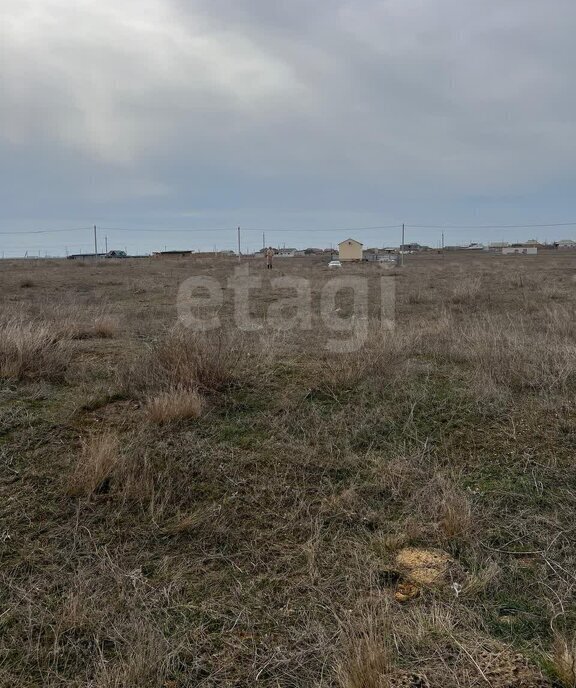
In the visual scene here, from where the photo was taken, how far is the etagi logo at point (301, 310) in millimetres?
7750

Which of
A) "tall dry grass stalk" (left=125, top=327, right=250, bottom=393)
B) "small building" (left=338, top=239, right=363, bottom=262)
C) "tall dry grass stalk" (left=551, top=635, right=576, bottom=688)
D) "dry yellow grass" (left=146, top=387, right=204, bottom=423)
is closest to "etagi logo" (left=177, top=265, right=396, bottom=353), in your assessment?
"tall dry grass stalk" (left=125, top=327, right=250, bottom=393)

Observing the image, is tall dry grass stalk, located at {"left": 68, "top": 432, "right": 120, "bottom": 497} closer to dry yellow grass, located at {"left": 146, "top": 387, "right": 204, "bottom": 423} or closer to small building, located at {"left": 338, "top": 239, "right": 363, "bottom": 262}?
dry yellow grass, located at {"left": 146, "top": 387, "right": 204, "bottom": 423}

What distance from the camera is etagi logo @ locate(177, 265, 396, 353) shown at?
775 cm

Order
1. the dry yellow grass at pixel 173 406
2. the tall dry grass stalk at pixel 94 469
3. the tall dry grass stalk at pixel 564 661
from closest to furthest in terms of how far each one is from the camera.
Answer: the tall dry grass stalk at pixel 564 661
the tall dry grass stalk at pixel 94 469
the dry yellow grass at pixel 173 406

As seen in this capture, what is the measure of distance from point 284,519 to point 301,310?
8.32m

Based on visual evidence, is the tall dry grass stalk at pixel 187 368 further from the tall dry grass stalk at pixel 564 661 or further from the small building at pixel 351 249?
the small building at pixel 351 249

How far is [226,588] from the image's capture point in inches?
87.7

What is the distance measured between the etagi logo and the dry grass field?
1.86 meters

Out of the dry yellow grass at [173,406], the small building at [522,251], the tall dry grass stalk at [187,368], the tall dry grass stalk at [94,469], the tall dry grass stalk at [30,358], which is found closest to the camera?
the tall dry grass stalk at [94,469]

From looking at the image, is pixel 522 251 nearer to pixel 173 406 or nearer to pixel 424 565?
pixel 173 406

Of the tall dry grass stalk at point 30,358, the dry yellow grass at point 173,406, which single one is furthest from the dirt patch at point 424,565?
the tall dry grass stalk at point 30,358

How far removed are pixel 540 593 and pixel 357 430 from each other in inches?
66.1

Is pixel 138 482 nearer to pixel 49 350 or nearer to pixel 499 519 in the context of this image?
pixel 499 519

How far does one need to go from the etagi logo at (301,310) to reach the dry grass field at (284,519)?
1862 mm
